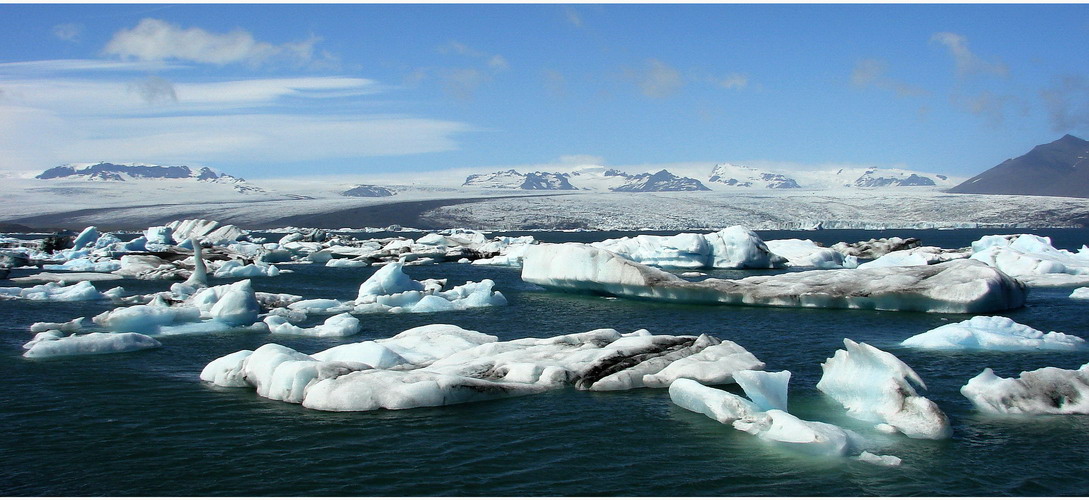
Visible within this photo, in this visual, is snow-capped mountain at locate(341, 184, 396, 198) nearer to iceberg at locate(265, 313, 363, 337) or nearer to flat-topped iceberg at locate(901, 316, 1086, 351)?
iceberg at locate(265, 313, 363, 337)

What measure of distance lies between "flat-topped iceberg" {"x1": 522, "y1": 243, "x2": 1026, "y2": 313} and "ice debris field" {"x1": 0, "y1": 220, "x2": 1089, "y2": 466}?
45 mm

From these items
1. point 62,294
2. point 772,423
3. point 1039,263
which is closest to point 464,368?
point 772,423

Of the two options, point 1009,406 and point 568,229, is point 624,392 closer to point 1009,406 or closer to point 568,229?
point 1009,406

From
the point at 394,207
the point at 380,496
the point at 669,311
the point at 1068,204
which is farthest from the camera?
the point at 394,207

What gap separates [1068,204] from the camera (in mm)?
94500

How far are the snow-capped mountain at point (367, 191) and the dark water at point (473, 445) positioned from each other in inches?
6524

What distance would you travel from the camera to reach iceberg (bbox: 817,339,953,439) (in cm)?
934

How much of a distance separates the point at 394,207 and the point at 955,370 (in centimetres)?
10462

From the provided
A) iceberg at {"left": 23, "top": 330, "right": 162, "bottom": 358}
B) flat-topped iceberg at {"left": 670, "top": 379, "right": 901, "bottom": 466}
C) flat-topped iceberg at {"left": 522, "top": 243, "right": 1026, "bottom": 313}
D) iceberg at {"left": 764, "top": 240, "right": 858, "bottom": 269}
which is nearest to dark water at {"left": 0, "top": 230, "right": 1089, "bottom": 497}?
flat-topped iceberg at {"left": 670, "top": 379, "right": 901, "bottom": 466}

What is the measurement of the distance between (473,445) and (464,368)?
3025 mm

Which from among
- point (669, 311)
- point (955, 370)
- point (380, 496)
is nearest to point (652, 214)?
point (669, 311)

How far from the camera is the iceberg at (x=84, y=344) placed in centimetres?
1447

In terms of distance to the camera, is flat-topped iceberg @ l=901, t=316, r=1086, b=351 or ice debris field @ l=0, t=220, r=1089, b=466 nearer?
ice debris field @ l=0, t=220, r=1089, b=466

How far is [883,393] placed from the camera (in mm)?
9945
